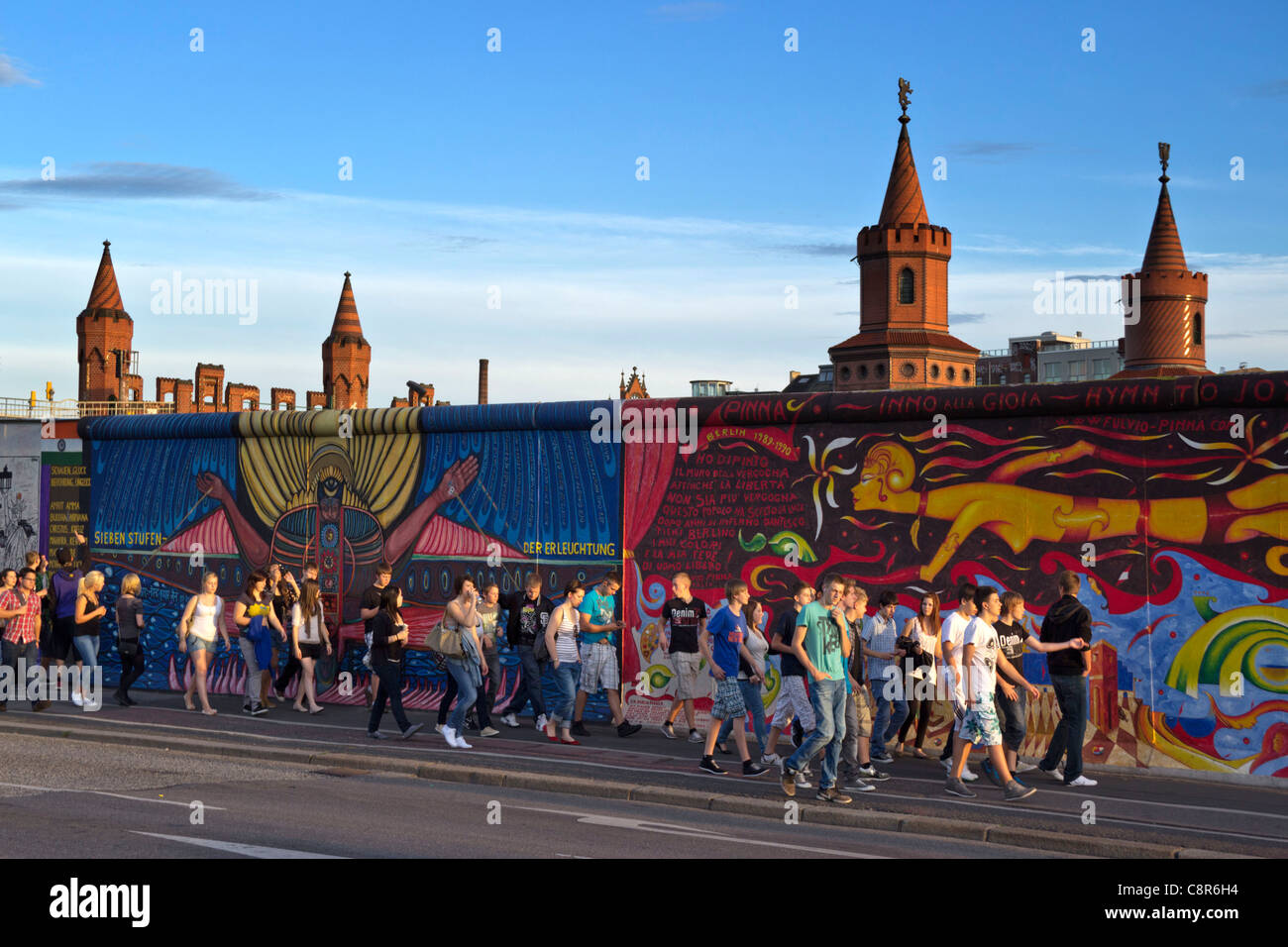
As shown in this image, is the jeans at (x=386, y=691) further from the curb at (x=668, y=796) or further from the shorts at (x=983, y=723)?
the shorts at (x=983, y=723)

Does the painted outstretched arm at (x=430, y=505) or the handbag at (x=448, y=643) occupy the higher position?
the painted outstretched arm at (x=430, y=505)

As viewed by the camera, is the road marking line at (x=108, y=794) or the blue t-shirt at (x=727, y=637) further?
the blue t-shirt at (x=727, y=637)

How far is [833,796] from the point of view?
39.1 ft

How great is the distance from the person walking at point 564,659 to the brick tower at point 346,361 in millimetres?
72549

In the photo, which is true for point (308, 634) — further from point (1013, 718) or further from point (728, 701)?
point (1013, 718)

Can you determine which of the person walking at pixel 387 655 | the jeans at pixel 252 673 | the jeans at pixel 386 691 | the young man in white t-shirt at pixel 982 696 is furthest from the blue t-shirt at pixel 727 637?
the jeans at pixel 252 673

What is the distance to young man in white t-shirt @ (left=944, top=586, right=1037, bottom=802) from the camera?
39.1ft

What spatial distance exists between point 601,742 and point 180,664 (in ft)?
25.6

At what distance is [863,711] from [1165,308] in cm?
7674

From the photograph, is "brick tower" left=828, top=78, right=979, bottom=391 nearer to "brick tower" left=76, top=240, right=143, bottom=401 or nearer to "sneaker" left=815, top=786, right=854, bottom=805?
"brick tower" left=76, top=240, right=143, bottom=401

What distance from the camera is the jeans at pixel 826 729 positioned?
39.0ft

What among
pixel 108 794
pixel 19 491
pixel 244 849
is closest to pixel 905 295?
pixel 19 491

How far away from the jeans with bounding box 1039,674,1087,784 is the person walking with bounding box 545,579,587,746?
5203mm
